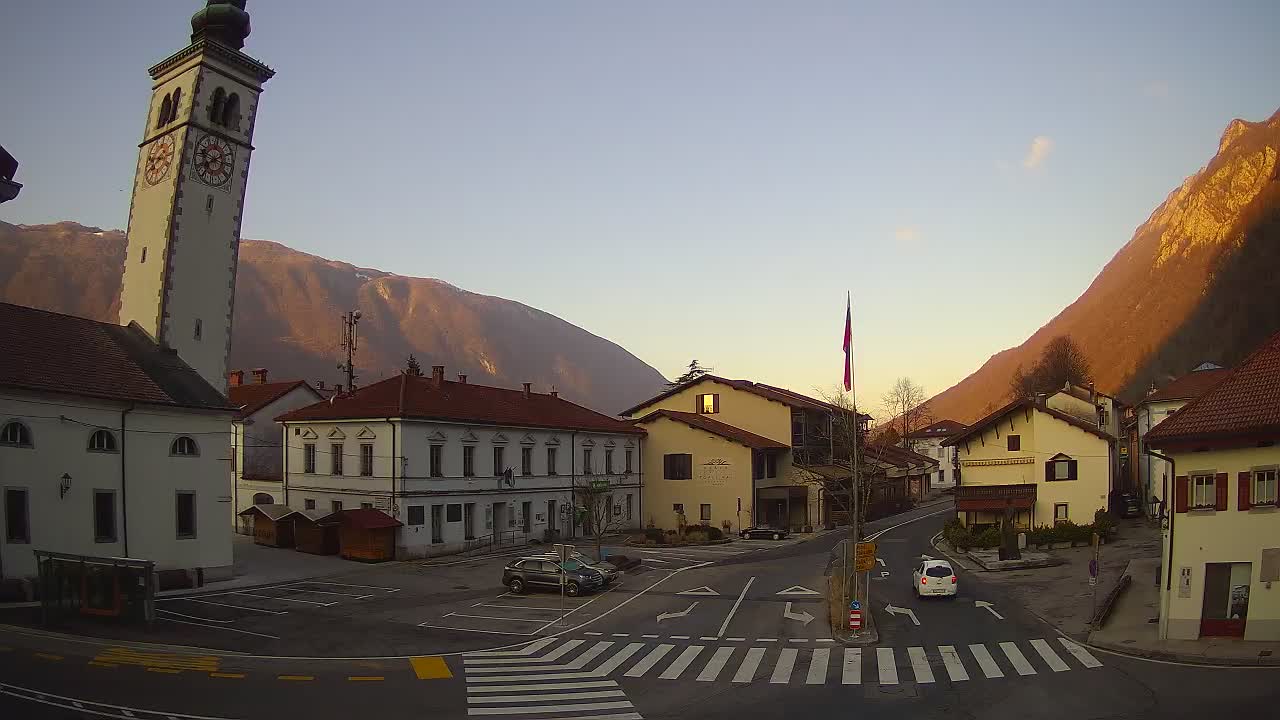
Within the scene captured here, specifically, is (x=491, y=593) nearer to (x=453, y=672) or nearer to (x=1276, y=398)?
(x=453, y=672)

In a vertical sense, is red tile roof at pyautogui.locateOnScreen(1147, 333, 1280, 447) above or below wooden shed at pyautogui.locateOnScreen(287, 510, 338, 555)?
above

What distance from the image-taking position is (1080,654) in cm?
2394

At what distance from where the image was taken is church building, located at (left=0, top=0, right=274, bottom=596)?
32.4 m

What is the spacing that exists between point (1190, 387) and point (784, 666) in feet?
174

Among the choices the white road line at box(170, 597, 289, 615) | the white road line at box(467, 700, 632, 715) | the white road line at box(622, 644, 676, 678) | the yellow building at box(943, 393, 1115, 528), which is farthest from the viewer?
the yellow building at box(943, 393, 1115, 528)

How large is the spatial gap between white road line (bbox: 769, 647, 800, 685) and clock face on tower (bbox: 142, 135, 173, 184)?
3614 cm

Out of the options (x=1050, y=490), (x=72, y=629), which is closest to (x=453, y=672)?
(x=72, y=629)

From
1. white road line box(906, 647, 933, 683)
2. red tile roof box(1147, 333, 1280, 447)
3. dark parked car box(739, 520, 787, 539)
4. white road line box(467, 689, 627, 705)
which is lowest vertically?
dark parked car box(739, 520, 787, 539)

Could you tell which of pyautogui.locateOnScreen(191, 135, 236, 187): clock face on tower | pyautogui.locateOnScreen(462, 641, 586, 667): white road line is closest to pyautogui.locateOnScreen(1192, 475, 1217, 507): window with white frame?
pyautogui.locateOnScreen(462, 641, 586, 667): white road line

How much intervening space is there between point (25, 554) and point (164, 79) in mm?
24246

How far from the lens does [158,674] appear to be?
20.6 metres

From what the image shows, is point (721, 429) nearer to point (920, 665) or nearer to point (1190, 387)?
point (1190, 387)

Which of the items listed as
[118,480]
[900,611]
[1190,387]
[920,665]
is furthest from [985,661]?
[1190,387]

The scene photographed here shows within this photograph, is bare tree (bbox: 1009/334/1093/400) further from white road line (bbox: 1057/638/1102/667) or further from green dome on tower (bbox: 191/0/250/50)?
green dome on tower (bbox: 191/0/250/50)
